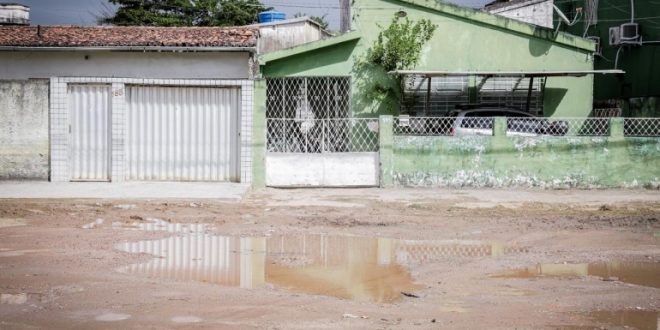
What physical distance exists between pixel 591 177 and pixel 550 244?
660cm

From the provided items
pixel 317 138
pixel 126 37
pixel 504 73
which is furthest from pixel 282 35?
pixel 504 73

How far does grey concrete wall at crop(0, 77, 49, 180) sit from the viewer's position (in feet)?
50.4

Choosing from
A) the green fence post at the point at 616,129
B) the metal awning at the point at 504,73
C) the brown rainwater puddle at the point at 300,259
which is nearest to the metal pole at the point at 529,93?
the metal awning at the point at 504,73

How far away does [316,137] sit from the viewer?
55.9 feet

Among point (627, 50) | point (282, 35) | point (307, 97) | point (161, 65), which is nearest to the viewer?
point (161, 65)

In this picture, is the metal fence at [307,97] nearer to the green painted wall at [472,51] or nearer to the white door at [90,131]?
the green painted wall at [472,51]

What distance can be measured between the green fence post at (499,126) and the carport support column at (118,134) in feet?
25.2

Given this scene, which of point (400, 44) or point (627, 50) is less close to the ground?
point (627, 50)

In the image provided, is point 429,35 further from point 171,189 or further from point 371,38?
point 171,189

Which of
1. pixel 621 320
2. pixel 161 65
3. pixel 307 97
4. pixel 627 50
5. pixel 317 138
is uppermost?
pixel 627 50

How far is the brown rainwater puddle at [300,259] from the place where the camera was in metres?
7.46

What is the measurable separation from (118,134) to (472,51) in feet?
30.2

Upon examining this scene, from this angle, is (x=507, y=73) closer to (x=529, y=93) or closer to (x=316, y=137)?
(x=529, y=93)

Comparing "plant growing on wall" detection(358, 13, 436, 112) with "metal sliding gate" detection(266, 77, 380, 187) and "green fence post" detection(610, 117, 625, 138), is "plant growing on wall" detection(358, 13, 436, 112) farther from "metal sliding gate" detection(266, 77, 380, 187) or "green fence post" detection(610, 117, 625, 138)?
"green fence post" detection(610, 117, 625, 138)
